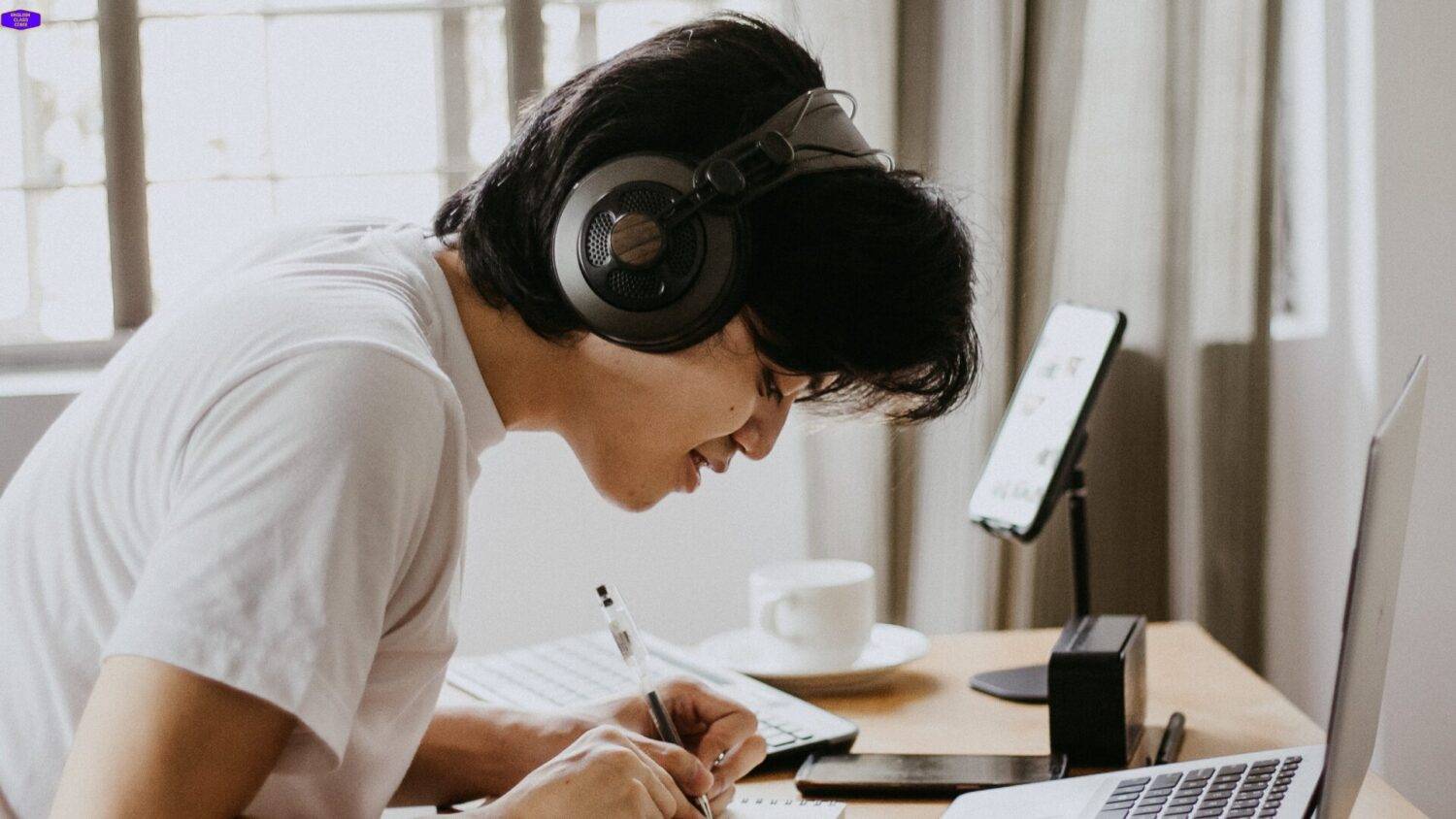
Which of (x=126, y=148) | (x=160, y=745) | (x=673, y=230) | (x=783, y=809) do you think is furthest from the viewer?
(x=126, y=148)

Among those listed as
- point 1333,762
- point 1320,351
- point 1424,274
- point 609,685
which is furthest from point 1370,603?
point 1320,351

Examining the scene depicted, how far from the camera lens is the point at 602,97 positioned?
84cm

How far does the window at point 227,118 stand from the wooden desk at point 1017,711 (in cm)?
125

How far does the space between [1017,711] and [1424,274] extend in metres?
0.95

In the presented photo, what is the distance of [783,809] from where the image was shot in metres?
0.96

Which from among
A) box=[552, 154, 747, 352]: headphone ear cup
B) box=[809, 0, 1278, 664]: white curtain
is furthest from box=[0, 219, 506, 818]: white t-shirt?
box=[809, 0, 1278, 664]: white curtain

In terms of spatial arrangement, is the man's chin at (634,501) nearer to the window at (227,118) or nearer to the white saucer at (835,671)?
the white saucer at (835,671)

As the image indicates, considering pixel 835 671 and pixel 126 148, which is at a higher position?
pixel 126 148

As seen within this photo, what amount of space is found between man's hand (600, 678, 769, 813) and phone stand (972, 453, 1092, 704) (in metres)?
0.28

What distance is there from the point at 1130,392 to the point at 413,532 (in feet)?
4.95

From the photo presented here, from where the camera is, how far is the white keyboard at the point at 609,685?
111 centimetres

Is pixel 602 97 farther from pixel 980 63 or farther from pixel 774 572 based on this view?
pixel 980 63

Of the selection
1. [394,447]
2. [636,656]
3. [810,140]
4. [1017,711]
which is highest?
[810,140]

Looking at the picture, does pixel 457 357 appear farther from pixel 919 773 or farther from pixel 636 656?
pixel 919 773
